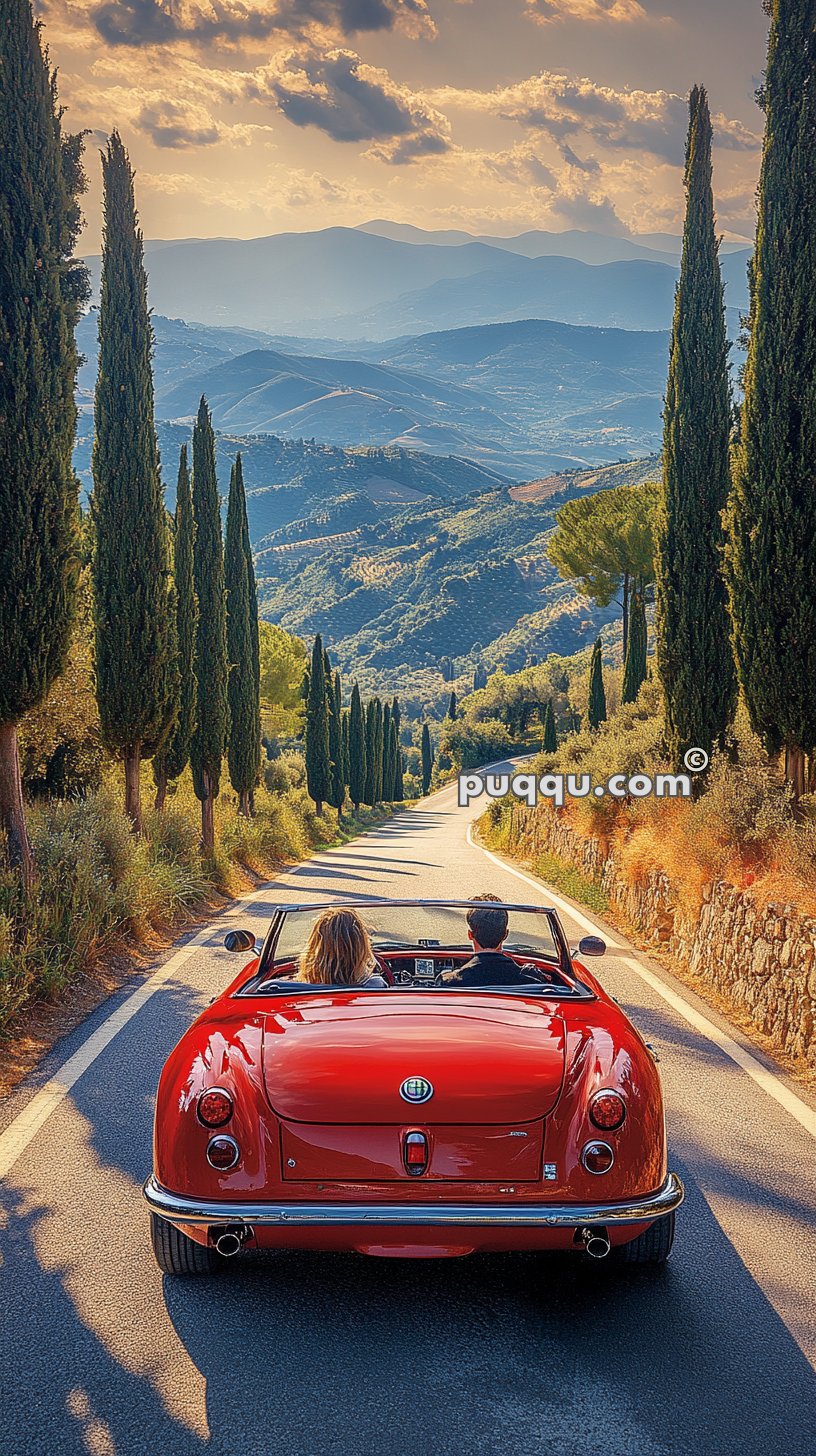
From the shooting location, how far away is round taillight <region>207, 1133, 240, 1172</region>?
4090mm

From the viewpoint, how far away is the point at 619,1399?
3533 mm

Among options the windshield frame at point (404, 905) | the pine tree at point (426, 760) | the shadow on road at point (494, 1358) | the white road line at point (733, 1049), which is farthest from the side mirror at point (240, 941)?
the pine tree at point (426, 760)

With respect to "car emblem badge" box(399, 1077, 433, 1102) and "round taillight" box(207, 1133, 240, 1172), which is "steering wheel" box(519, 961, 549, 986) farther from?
"round taillight" box(207, 1133, 240, 1172)

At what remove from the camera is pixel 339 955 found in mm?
5230

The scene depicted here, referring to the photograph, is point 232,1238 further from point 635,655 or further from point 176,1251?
point 635,655

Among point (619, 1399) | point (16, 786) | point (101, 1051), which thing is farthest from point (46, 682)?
point (619, 1399)

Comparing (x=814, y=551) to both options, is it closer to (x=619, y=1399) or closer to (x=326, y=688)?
(x=619, y=1399)

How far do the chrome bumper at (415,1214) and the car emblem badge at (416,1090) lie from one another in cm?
32

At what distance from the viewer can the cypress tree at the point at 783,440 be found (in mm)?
12305

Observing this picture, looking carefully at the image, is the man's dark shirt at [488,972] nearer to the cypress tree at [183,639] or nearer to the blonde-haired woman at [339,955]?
the blonde-haired woman at [339,955]

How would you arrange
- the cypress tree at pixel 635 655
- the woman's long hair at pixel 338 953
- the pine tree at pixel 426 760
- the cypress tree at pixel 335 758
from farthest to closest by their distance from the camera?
the pine tree at pixel 426 760, the cypress tree at pixel 335 758, the cypress tree at pixel 635 655, the woman's long hair at pixel 338 953

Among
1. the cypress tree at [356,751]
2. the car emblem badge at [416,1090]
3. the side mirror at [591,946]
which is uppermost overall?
the side mirror at [591,946]

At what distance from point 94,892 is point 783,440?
7733mm

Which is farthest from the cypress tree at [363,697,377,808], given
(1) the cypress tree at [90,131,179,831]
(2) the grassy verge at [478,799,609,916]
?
(1) the cypress tree at [90,131,179,831]
